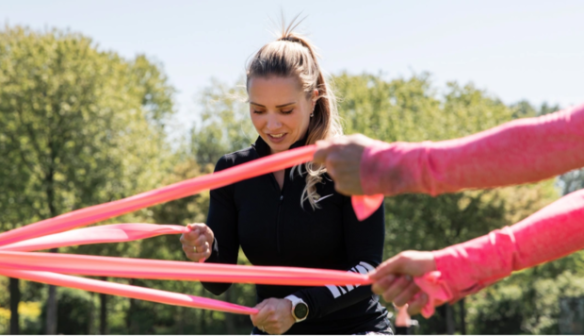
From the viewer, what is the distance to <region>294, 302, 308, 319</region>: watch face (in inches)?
127

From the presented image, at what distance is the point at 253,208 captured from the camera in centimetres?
365

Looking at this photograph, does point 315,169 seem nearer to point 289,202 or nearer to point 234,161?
point 289,202

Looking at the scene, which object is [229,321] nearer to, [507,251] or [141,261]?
[141,261]

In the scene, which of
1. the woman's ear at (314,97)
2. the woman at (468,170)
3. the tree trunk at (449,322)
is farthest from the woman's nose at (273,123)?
the tree trunk at (449,322)

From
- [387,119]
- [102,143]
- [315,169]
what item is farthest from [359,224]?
[387,119]

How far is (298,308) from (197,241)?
662mm

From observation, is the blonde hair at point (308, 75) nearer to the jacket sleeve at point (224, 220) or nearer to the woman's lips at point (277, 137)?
the woman's lips at point (277, 137)

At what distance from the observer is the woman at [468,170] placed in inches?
80.1

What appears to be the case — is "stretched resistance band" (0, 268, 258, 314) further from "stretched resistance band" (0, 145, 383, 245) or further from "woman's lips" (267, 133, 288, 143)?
"woman's lips" (267, 133, 288, 143)

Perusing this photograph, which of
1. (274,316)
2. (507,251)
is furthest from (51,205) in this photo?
(507,251)

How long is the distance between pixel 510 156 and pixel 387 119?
31881mm

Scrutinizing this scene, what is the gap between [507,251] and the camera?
222 centimetres

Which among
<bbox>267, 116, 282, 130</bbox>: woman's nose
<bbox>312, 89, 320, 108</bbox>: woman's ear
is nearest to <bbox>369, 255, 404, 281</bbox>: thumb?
<bbox>267, 116, 282, 130</bbox>: woman's nose

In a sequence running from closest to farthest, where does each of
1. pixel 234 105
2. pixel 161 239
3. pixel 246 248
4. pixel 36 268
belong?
pixel 36 268, pixel 246 248, pixel 161 239, pixel 234 105
